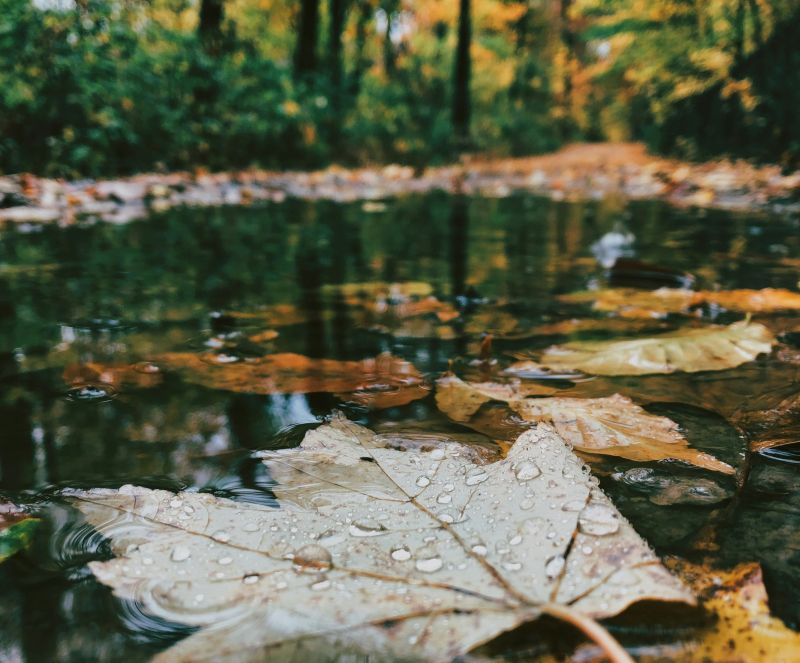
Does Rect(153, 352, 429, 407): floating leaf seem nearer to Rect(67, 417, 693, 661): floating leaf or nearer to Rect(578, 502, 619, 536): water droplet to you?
Rect(67, 417, 693, 661): floating leaf

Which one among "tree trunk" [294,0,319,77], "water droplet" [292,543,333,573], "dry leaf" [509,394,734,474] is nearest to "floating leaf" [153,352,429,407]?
"dry leaf" [509,394,734,474]

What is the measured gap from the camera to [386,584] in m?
0.54

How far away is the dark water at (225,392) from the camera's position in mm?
606

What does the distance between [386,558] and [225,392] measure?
61 centimetres

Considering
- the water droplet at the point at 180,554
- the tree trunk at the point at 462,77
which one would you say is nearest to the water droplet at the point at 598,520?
the water droplet at the point at 180,554

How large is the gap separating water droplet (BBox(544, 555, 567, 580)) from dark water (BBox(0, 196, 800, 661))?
0.52 ft

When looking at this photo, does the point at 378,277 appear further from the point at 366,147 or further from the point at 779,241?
the point at 366,147

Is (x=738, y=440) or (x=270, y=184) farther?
(x=270, y=184)

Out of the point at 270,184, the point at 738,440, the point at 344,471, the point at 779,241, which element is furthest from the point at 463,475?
the point at 270,184

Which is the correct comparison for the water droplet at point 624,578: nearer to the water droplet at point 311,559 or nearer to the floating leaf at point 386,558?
the floating leaf at point 386,558

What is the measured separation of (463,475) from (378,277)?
1.70 m

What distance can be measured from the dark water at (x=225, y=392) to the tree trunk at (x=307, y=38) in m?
7.49

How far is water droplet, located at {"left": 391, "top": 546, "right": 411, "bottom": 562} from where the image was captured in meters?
0.57

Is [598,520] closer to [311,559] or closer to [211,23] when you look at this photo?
[311,559]
